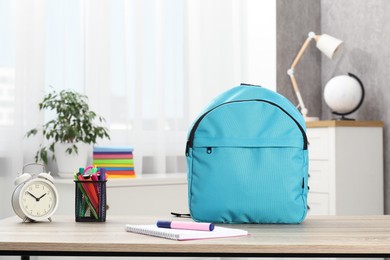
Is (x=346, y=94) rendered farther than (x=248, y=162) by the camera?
Yes

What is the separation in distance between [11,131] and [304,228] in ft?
7.41

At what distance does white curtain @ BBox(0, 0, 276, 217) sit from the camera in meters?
3.44

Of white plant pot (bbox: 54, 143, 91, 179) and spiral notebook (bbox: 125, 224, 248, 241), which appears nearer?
spiral notebook (bbox: 125, 224, 248, 241)

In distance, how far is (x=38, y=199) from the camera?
160 centimetres

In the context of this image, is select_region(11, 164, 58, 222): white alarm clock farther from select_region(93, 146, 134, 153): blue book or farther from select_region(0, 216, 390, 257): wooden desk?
select_region(93, 146, 134, 153): blue book

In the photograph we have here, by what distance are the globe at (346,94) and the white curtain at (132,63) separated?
473 millimetres

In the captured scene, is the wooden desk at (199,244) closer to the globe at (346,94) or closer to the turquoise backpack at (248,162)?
the turquoise backpack at (248,162)

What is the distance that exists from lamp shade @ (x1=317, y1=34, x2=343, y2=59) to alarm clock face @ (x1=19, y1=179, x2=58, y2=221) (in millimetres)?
2511

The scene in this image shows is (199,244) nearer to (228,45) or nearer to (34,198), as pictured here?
(34,198)

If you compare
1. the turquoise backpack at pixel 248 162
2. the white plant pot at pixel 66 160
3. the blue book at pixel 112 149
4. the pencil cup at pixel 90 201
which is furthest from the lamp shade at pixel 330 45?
the pencil cup at pixel 90 201

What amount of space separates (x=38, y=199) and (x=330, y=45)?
258cm

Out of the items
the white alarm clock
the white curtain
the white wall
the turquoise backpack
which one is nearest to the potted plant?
the white curtain

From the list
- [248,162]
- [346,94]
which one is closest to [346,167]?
[346,94]

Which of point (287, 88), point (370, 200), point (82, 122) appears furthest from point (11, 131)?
point (370, 200)
